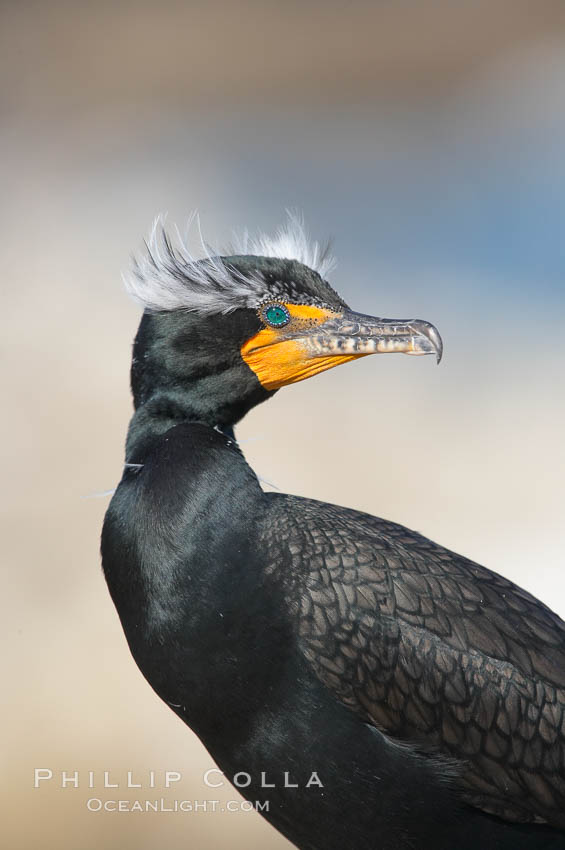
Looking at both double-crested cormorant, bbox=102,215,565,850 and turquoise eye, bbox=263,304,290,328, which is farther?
turquoise eye, bbox=263,304,290,328

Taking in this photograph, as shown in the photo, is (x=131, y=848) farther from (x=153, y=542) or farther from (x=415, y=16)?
(x=415, y=16)

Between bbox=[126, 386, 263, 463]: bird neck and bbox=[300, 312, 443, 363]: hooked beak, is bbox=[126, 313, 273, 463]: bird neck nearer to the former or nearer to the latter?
bbox=[126, 386, 263, 463]: bird neck

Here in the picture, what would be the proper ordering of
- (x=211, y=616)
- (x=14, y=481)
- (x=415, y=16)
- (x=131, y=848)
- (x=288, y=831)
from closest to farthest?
(x=211, y=616) → (x=288, y=831) → (x=131, y=848) → (x=14, y=481) → (x=415, y=16)

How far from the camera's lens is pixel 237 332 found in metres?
3.41

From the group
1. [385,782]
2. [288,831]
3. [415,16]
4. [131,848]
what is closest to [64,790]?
[131,848]

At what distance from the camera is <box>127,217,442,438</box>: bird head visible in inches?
133

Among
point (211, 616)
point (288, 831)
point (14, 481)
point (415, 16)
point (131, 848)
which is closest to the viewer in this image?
point (211, 616)

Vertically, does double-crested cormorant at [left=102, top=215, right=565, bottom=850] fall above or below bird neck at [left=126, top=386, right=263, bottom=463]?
below

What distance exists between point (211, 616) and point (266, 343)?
0.90 meters

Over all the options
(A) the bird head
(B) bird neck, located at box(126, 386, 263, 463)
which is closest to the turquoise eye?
(A) the bird head

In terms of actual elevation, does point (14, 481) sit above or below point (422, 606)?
above

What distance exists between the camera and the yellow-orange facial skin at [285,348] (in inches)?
136

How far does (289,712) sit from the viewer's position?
10.2ft

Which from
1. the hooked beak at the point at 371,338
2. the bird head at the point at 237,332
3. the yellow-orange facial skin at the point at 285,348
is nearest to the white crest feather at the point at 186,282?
the bird head at the point at 237,332
